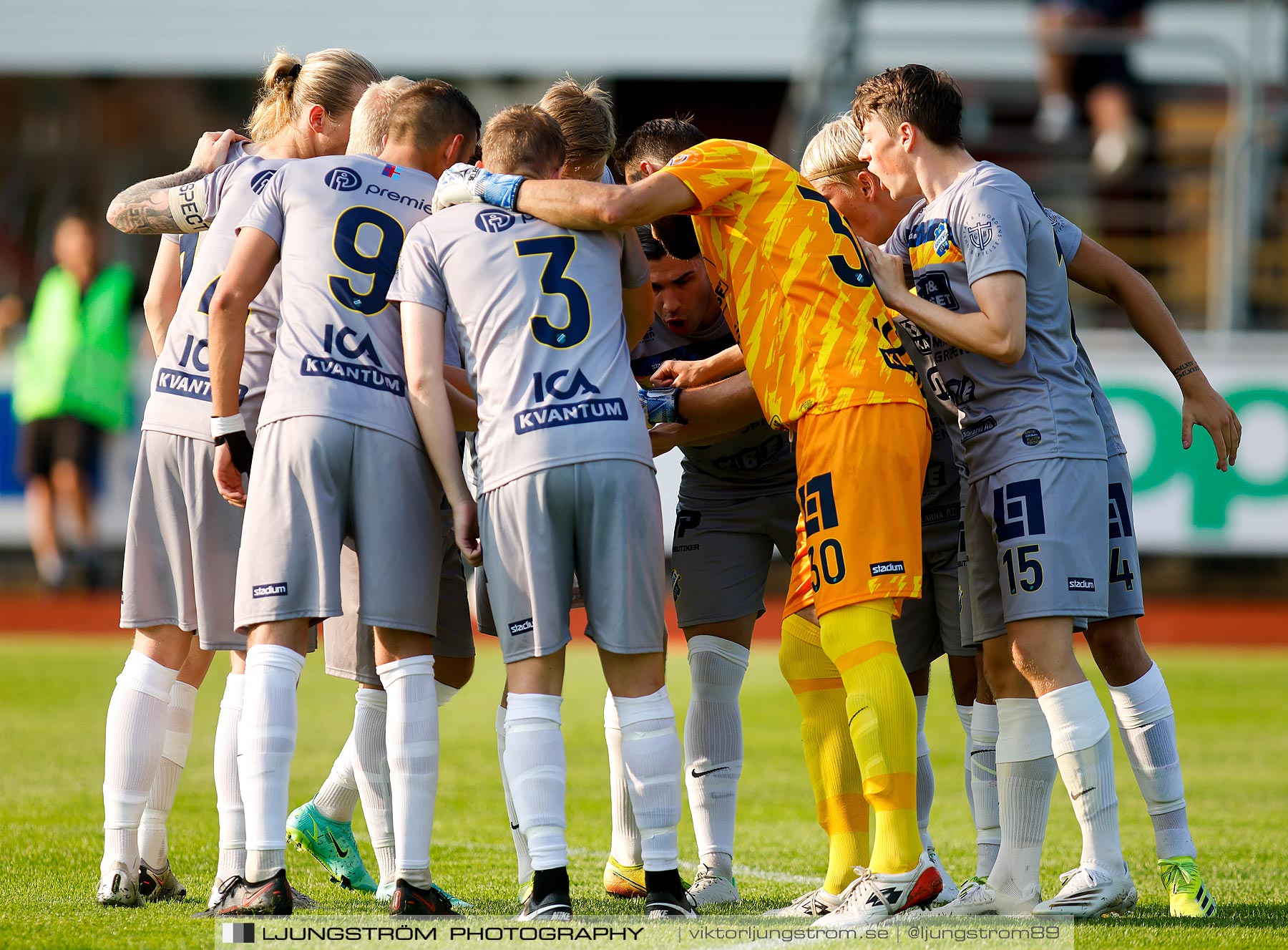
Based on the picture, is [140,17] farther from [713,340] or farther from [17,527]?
[713,340]

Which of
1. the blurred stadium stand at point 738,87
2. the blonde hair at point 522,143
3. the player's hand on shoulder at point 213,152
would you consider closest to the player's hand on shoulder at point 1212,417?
the blonde hair at point 522,143

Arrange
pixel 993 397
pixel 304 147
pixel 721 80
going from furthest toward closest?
pixel 721 80 → pixel 304 147 → pixel 993 397

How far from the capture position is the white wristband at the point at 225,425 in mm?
4016

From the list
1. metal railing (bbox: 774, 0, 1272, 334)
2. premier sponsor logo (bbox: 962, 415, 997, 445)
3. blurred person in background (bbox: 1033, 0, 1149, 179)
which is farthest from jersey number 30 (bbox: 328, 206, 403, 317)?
blurred person in background (bbox: 1033, 0, 1149, 179)

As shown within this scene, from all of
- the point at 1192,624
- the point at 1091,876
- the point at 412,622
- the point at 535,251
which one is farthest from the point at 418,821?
the point at 1192,624

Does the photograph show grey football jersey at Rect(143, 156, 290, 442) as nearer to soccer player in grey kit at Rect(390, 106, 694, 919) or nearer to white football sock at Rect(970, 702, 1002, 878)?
soccer player in grey kit at Rect(390, 106, 694, 919)

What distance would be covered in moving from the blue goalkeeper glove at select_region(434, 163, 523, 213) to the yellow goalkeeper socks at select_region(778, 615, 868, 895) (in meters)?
1.47

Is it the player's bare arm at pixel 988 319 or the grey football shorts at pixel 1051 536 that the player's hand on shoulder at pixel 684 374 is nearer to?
the player's bare arm at pixel 988 319

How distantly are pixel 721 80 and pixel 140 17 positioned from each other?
7.73 meters

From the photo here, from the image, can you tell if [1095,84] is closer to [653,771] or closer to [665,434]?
[665,434]

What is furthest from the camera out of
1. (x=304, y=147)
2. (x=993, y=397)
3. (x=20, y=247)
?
(x=20, y=247)

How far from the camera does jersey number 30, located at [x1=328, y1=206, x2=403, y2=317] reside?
401 centimetres

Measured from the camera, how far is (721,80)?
64.7 ft

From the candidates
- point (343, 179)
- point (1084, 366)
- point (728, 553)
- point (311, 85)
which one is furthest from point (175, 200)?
point (1084, 366)
